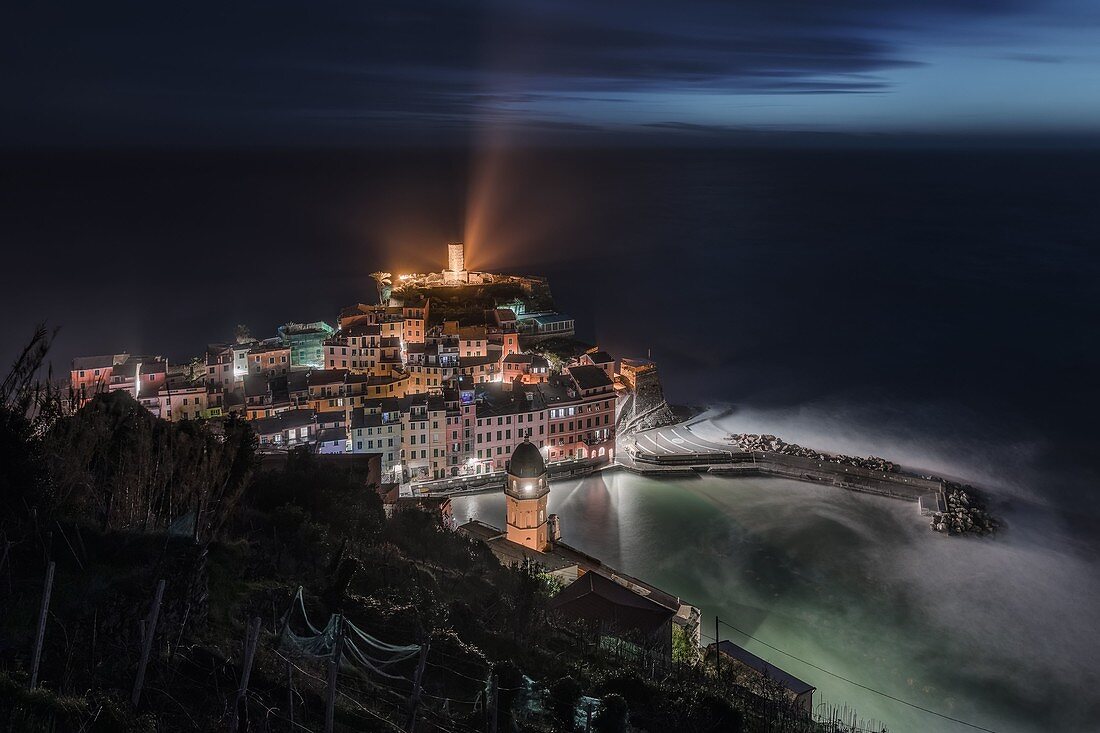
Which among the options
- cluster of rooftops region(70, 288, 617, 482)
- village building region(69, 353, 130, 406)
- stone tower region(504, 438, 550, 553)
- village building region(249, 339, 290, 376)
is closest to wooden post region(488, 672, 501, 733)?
stone tower region(504, 438, 550, 553)

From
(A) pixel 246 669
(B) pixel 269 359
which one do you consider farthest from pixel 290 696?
(B) pixel 269 359

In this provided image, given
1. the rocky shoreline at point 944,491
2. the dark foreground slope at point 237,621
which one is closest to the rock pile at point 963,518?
the rocky shoreline at point 944,491

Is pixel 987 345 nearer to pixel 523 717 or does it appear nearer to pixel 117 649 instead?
pixel 523 717

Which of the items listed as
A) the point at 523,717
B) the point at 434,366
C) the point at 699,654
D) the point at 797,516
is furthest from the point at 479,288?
the point at 523,717

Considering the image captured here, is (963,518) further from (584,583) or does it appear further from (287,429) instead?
(287,429)

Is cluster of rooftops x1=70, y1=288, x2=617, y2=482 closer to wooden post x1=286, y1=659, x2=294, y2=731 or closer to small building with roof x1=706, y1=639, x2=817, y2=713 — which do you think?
small building with roof x1=706, y1=639, x2=817, y2=713

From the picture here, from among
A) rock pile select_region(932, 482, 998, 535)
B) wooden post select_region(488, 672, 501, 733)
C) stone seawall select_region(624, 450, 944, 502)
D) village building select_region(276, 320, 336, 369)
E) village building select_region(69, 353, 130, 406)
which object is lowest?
wooden post select_region(488, 672, 501, 733)

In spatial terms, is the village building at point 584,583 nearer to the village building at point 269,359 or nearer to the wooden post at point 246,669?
the wooden post at point 246,669

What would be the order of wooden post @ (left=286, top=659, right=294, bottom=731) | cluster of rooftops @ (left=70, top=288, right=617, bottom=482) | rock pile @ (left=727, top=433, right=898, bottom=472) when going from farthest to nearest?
rock pile @ (left=727, top=433, right=898, bottom=472), cluster of rooftops @ (left=70, top=288, right=617, bottom=482), wooden post @ (left=286, top=659, right=294, bottom=731)
